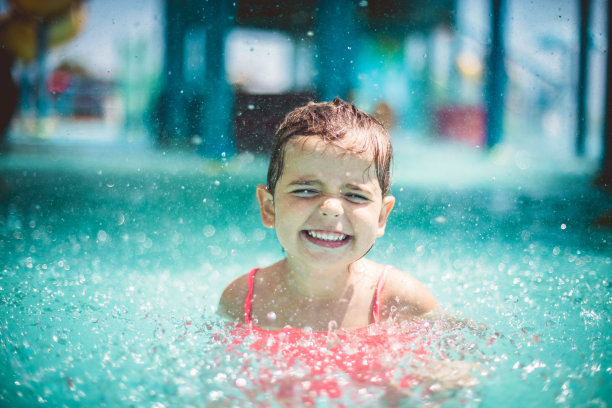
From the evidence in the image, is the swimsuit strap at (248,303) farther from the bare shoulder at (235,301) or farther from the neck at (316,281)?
the neck at (316,281)

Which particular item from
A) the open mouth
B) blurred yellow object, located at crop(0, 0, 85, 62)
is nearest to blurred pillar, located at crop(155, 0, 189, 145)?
the open mouth

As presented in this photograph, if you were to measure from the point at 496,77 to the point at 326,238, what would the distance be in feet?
18.7

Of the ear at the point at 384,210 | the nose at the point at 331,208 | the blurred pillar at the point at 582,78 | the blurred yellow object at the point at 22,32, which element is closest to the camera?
the nose at the point at 331,208

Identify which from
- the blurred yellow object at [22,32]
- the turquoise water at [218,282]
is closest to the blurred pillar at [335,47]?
the turquoise water at [218,282]

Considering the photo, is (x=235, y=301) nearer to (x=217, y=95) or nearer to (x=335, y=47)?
(x=335, y=47)

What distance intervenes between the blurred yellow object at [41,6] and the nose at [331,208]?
10428 millimetres

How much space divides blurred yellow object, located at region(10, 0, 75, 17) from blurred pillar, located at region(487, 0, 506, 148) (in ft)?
24.9

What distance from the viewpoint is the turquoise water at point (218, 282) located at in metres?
1.61

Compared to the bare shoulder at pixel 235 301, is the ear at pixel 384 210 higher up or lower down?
higher up

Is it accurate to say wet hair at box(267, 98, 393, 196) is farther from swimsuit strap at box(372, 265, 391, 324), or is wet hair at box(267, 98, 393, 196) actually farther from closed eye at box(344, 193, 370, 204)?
swimsuit strap at box(372, 265, 391, 324)

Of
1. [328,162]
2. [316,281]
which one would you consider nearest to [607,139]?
[316,281]

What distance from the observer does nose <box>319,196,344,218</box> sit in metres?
1.95

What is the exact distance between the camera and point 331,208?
1.95 m

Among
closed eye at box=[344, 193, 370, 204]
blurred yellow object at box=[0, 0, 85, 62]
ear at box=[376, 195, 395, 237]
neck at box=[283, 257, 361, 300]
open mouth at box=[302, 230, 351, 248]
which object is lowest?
neck at box=[283, 257, 361, 300]
